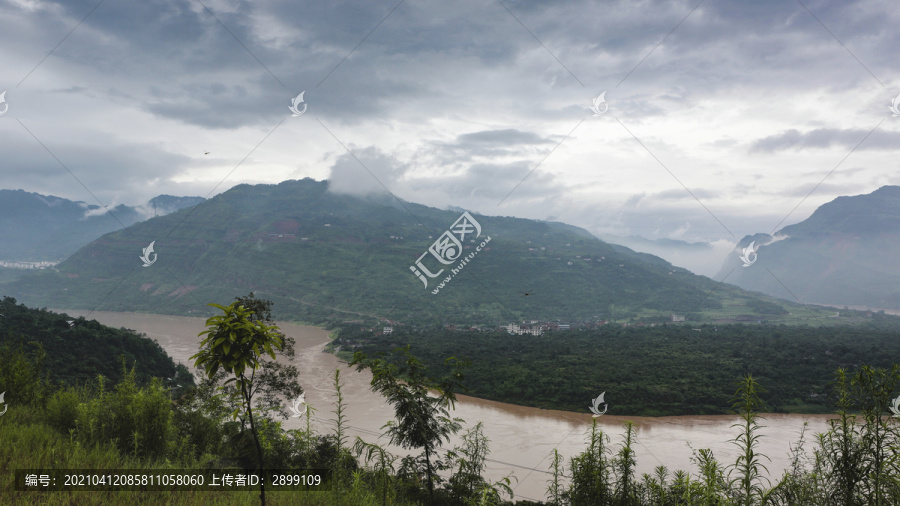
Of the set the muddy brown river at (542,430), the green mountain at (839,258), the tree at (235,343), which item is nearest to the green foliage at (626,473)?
the tree at (235,343)

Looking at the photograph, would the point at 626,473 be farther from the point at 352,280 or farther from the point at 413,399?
the point at 352,280

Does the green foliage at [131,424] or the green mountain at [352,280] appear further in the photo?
the green mountain at [352,280]

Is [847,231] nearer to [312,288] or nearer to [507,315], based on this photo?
[507,315]

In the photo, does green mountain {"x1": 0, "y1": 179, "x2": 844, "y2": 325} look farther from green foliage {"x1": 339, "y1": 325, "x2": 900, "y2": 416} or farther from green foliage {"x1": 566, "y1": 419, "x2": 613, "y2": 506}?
green foliage {"x1": 566, "y1": 419, "x2": 613, "y2": 506}

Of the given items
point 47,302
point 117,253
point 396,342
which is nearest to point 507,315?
point 396,342

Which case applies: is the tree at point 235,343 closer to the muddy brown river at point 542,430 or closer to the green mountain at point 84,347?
the muddy brown river at point 542,430
